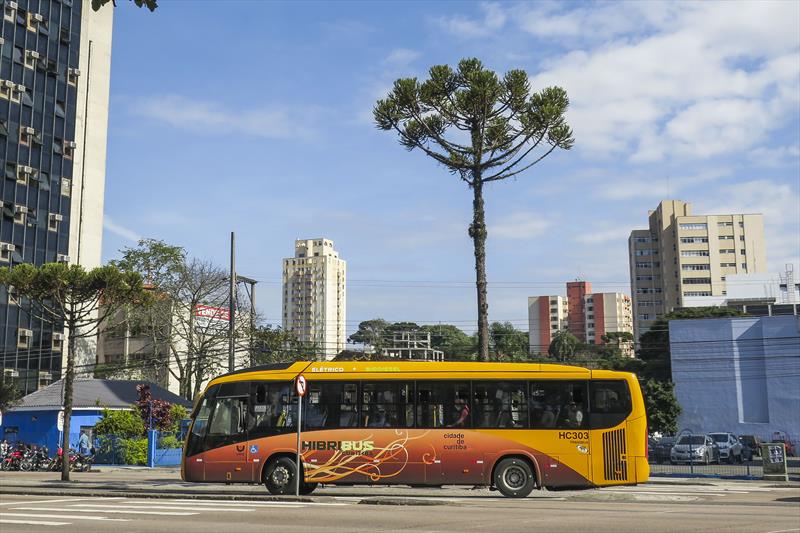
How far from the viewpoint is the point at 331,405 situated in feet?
68.3

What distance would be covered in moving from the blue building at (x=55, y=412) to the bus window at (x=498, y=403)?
2853 cm

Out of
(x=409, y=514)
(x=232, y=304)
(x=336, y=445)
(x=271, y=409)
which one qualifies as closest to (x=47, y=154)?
(x=232, y=304)

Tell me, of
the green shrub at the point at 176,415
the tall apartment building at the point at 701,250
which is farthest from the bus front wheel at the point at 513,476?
the tall apartment building at the point at 701,250

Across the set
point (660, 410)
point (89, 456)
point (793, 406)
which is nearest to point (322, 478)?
point (89, 456)

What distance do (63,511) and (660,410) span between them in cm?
4304

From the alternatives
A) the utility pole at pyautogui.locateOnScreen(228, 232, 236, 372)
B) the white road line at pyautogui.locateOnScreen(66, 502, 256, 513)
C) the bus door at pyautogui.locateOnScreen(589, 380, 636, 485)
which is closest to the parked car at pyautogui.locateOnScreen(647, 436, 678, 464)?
the utility pole at pyautogui.locateOnScreen(228, 232, 236, 372)

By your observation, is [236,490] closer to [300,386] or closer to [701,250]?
[300,386]

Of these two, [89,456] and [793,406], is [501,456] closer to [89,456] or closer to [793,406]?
[89,456]

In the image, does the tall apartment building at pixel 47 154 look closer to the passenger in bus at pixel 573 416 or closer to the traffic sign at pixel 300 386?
the traffic sign at pixel 300 386

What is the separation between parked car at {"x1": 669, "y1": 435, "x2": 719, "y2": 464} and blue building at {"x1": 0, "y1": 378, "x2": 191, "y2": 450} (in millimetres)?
27428

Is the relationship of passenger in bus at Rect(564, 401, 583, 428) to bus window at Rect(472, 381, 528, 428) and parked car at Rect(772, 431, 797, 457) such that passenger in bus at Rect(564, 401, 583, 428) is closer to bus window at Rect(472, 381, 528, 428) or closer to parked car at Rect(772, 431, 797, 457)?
bus window at Rect(472, 381, 528, 428)

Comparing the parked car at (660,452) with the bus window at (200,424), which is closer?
the bus window at (200,424)

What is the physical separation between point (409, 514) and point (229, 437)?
7783mm

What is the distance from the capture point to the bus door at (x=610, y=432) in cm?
1989
